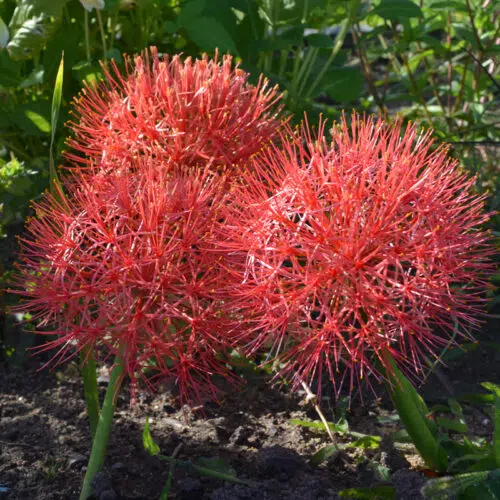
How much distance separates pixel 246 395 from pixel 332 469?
38cm

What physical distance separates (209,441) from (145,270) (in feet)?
1.85

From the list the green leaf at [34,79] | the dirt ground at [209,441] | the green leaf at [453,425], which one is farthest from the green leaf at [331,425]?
the green leaf at [34,79]

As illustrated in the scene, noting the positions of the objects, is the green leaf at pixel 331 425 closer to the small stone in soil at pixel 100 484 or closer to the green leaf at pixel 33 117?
the small stone in soil at pixel 100 484

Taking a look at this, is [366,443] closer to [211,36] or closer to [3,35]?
[211,36]

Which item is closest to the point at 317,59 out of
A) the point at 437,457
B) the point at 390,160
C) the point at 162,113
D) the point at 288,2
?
the point at 288,2

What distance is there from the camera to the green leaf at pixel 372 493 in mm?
1304

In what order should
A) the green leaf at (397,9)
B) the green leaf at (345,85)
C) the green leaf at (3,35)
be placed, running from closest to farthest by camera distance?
1. the green leaf at (3,35)
2. the green leaf at (397,9)
3. the green leaf at (345,85)

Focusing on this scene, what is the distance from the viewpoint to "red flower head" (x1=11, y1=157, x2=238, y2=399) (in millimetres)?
1206

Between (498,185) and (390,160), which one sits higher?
(498,185)

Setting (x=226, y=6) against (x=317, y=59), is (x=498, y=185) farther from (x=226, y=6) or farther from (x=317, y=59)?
(x=226, y=6)

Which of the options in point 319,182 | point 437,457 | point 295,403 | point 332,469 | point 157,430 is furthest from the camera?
point 295,403

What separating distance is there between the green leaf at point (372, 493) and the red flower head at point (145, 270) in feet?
1.08

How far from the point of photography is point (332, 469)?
1521 millimetres

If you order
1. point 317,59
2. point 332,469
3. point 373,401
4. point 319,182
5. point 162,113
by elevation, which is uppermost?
point 317,59
